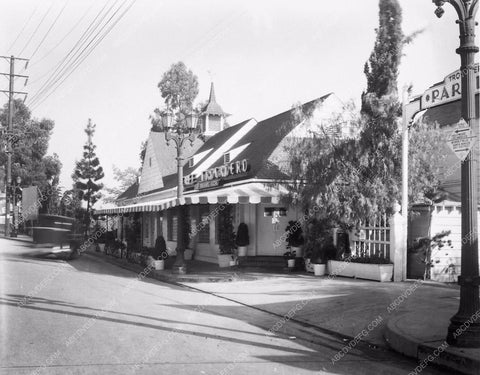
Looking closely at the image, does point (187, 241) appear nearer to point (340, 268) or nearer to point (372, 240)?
point (340, 268)

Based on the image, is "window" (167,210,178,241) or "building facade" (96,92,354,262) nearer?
"building facade" (96,92,354,262)

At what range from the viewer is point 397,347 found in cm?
675

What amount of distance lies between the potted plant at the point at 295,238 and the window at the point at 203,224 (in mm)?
5334

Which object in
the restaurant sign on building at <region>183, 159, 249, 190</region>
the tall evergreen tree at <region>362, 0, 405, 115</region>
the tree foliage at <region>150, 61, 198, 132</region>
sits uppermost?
the tree foliage at <region>150, 61, 198, 132</region>

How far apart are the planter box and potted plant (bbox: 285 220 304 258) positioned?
9.25ft

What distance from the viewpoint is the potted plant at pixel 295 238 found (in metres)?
17.7

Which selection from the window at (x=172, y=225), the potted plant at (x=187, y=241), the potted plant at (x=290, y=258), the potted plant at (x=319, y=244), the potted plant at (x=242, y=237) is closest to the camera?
the potted plant at (x=319, y=244)

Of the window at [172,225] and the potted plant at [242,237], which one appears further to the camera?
the window at [172,225]

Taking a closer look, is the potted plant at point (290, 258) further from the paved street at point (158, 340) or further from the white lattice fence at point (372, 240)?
the paved street at point (158, 340)

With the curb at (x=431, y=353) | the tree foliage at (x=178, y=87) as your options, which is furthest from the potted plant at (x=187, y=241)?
the tree foliage at (x=178, y=87)

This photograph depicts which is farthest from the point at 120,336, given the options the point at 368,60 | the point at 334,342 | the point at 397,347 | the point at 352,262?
the point at 368,60

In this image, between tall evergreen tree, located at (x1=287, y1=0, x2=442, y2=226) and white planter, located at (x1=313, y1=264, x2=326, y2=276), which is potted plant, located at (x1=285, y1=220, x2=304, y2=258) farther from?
tall evergreen tree, located at (x1=287, y1=0, x2=442, y2=226)

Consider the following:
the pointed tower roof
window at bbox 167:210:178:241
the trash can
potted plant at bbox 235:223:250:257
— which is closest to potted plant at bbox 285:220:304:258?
potted plant at bbox 235:223:250:257

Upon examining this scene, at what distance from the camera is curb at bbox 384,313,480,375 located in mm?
5547
